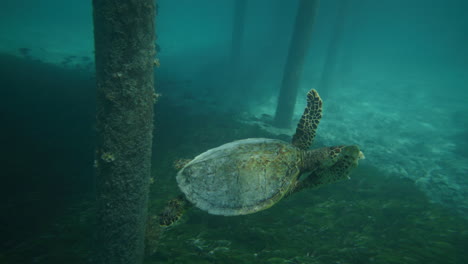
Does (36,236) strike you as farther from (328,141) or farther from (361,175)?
(328,141)

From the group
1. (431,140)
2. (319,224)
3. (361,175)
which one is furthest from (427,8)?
(319,224)

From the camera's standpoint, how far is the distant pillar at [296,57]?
41.0ft

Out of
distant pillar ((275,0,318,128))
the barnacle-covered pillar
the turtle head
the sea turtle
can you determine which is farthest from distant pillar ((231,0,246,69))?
the barnacle-covered pillar

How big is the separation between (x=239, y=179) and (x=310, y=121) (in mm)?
2255

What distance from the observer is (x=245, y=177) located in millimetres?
4012

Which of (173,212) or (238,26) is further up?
(238,26)

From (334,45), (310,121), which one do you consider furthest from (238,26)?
(310,121)

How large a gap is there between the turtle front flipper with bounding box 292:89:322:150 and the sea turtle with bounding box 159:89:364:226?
788mm

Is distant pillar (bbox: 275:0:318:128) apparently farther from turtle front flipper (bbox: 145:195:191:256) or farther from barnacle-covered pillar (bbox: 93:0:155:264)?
barnacle-covered pillar (bbox: 93:0:155:264)

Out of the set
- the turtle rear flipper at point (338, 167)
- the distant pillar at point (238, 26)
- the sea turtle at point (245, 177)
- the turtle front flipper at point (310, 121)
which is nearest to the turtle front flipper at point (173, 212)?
the sea turtle at point (245, 177)

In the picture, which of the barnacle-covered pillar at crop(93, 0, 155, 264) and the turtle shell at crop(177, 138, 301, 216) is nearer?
the barnacle-covered pillar at crop(93, 0, 155, 264)

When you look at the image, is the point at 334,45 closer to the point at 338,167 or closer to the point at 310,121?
the point at 310,121

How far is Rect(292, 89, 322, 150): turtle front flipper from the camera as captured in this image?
498 centimetres

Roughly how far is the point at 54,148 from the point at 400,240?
34.7 feet
